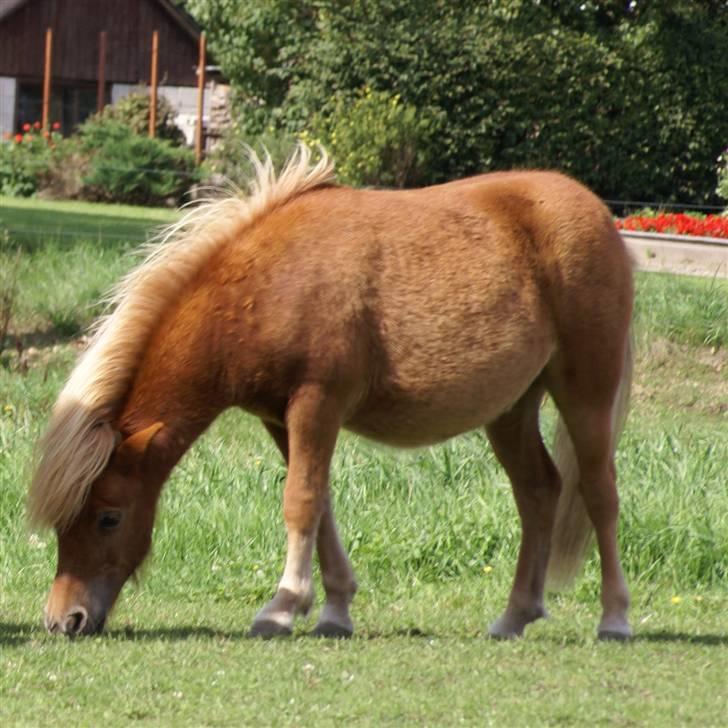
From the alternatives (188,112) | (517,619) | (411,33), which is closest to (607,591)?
(517,619)

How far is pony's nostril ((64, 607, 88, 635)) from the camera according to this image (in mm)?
6070

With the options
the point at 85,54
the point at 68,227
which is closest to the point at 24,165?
the point at 68,227

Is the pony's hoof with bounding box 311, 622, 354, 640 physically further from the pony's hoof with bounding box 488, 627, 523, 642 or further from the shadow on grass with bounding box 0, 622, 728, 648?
the pony's hoof with bounding box 488, 627, 523, 642

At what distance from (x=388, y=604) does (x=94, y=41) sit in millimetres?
40806

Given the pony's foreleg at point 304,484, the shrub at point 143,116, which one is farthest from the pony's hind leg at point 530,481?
the shrub at point 143,116

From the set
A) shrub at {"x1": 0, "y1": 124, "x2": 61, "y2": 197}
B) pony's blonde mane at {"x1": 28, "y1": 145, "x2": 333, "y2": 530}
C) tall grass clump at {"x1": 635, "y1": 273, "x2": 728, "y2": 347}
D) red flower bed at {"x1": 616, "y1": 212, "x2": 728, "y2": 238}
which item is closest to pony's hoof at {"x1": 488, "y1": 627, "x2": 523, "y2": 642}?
pony's blonde mane at {"x1": 28, "y1": 145, "x2": 333, "y2": 530}

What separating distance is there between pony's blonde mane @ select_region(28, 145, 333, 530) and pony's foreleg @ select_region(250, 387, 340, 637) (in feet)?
2.24

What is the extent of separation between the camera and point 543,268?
21.6 ft

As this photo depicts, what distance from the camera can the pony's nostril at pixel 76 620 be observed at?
19.9 feet

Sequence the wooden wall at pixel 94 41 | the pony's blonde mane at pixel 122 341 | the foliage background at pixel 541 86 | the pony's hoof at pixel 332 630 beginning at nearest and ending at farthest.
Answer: the pony's blonde mane at pixel 122 341 < the pony's hoof at pixel 332 630 < the foliage background at pixel 541 86 < the wooden wall at pixel 94 41

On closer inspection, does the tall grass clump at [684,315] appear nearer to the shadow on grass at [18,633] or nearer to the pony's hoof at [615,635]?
the pony's hoof at [615,635]

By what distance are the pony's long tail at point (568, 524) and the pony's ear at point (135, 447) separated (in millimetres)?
1898

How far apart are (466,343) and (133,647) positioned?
70.4 inches

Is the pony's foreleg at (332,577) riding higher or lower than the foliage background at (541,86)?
lower
